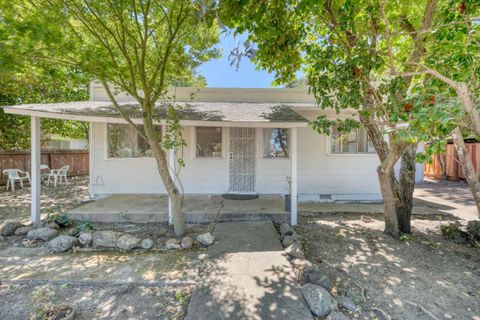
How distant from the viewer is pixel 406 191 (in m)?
4.70

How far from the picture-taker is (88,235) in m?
4.25

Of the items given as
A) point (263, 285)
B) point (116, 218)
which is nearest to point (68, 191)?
point (116, 218)

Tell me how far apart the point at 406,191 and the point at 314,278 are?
3.17m

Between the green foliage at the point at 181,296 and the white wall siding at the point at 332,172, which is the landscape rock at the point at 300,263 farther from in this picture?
the white wall siding at the point at 332,172

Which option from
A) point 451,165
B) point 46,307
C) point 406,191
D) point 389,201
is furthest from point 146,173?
point 451,165

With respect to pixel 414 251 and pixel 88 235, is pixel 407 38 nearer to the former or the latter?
pixel 414 251

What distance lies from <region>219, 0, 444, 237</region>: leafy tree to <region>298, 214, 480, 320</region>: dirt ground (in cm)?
59

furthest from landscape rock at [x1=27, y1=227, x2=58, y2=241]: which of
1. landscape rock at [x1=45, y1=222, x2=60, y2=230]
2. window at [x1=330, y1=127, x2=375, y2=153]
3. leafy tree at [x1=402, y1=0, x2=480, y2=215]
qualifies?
window at [x1=330, y1=127, x2=375, y2=153]

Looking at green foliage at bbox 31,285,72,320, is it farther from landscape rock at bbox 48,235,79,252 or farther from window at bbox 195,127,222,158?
window at bbox 195,127,222,158

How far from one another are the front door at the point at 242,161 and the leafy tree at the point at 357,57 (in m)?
2.49

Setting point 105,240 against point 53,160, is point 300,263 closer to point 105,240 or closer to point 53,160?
point 105,240

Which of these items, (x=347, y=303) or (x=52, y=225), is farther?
(x=52, y=225)

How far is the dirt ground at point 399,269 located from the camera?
2.71 metres

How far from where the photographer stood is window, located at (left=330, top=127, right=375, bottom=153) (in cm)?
739
